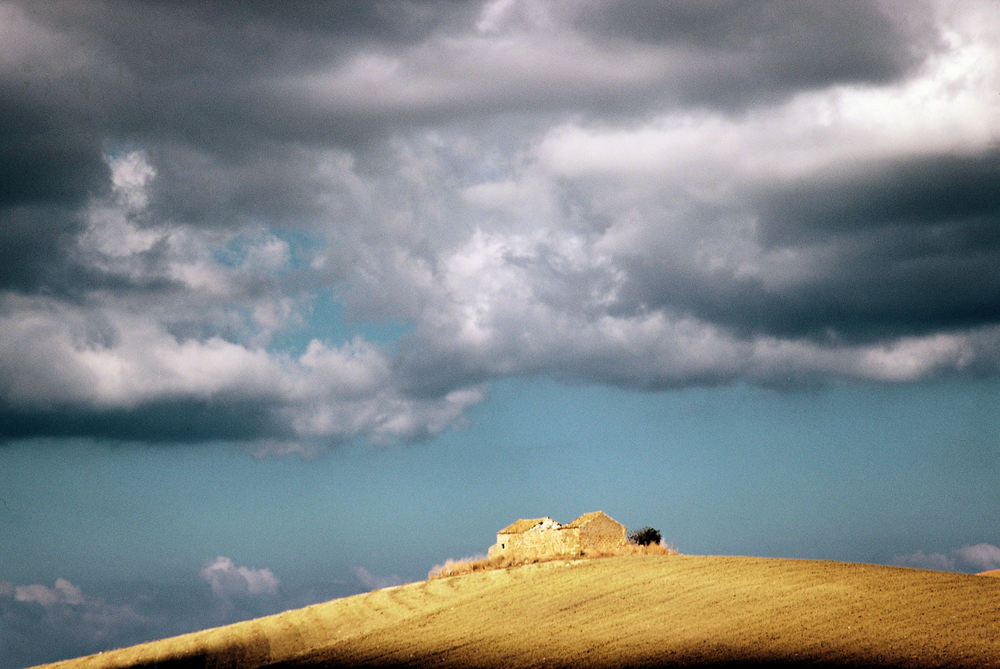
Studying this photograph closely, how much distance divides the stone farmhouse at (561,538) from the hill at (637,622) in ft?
31.2

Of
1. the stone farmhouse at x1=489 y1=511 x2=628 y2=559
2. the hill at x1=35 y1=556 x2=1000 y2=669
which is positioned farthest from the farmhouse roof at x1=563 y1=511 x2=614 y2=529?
the hill at x1=35 y1=556 x2=1000 y2=669

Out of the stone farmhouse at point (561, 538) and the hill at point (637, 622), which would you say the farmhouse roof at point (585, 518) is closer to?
the stone farmhouse at point (561, 538)

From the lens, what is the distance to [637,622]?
3784 cm

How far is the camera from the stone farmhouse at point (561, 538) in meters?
64.5

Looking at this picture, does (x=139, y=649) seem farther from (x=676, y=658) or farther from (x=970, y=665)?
(x=970, y=665)

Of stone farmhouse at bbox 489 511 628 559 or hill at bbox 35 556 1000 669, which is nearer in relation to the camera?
hill at bbox 35 556 1000 669

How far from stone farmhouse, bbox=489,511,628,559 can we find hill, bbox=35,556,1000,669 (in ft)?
31.2

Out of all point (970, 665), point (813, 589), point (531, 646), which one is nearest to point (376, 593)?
point (531, 646)

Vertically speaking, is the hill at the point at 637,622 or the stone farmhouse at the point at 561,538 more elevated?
the stone farmhouse at the point at 561,538

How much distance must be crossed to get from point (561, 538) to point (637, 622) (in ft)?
92.7

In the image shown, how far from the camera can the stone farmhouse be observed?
64500 millimetres

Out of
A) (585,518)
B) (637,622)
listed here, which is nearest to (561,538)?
(585,518)

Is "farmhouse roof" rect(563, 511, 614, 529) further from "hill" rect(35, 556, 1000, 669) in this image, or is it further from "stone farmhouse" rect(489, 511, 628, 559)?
"hill" rect(35, 556, 1000, 669)

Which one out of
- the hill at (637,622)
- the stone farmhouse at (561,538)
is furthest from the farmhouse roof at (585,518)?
the hill at (637,622)
